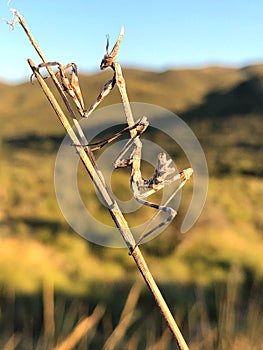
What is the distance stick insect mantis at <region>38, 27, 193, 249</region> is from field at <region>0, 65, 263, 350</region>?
378mm

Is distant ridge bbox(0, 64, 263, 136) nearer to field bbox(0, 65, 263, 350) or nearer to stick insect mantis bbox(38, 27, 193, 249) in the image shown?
field bbox(0, 65, 263, 350)

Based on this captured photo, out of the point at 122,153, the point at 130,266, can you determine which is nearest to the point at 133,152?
the point at 122,153

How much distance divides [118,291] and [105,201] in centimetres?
357

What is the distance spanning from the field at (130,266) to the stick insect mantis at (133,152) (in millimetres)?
378

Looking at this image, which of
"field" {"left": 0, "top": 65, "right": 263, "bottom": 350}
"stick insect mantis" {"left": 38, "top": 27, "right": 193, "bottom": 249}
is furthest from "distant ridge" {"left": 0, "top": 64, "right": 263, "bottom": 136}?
"stick insect mantis" {"left": 38, "top": 27, "right": 193, "bottom": 249}

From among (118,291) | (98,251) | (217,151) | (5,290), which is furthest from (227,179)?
(5,290)

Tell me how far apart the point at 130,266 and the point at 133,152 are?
425 cm

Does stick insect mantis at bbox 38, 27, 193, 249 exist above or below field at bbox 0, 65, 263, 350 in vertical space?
below

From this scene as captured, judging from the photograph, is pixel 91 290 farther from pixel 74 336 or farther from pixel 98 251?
pixel 74 336

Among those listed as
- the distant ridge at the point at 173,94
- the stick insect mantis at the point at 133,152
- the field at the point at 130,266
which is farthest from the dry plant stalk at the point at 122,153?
the distant ridge at the point at 173,94

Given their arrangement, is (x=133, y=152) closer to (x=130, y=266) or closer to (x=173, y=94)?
(x=130, y=266)

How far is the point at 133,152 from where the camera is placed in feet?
1.09

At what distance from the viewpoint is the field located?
77.9 inches

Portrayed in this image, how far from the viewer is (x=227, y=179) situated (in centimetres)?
714
